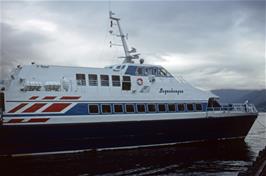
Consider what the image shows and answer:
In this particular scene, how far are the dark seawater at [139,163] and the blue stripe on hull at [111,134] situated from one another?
19.9 inches

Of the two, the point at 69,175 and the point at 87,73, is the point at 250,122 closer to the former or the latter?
the point at 87,73

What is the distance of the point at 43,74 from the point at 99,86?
327cm

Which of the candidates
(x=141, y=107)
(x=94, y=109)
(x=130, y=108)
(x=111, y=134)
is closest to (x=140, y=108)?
(x=141, y=107)

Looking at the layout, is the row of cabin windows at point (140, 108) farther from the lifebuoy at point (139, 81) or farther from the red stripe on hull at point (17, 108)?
the red stripe on hull at point (17, 108)

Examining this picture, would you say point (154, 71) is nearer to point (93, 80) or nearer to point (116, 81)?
point (116, 81)

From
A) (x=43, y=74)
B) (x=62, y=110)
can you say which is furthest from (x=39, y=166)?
(x=43, y=74)

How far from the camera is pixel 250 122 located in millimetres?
21719

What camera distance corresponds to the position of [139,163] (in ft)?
48.8

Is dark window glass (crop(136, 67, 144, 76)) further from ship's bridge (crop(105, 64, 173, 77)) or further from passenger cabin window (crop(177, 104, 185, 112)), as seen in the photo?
passenger cabin window (crop(177, 104, 185, 112))

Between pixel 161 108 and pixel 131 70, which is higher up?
pixel 131 70

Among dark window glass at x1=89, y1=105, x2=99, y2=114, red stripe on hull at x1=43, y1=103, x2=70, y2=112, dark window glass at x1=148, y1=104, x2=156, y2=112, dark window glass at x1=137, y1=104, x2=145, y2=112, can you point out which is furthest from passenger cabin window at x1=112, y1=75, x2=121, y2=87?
red stripe on hull at x1=43, y1=103, x2=70, y2=112

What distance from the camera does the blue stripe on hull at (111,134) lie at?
576 inches

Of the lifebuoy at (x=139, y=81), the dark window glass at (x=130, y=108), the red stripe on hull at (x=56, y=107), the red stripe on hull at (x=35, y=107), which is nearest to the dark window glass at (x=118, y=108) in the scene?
the dark window glass at (x=130, y=108)

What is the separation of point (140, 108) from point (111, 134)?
2528 millimetres
